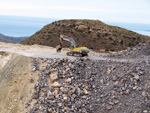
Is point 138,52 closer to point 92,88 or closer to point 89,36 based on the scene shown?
point 92,88

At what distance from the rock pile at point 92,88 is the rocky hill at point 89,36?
967 inches

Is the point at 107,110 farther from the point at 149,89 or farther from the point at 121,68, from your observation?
the point at 121,68

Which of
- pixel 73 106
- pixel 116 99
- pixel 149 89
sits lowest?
pixel 73 106

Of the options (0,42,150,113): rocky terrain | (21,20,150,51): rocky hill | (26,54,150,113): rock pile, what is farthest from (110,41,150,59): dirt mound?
(21,20,150,51): rocky hill

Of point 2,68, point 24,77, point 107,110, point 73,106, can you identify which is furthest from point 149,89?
point 2,68

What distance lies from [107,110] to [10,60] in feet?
33.6

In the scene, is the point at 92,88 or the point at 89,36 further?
the point at 89,36

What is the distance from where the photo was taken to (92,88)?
10.5 meters

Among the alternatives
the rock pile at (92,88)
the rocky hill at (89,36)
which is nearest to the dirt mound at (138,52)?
the rock pile at (92,88)

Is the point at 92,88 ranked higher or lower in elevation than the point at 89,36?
lower

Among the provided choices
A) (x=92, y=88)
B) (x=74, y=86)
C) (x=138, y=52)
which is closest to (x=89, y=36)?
(x=138, y=52)

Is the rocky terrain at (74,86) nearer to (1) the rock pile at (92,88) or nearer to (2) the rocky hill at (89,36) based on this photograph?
(1) the rock pile at (92,88)

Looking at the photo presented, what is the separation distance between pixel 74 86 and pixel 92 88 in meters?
1.15

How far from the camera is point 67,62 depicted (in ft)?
41.6
